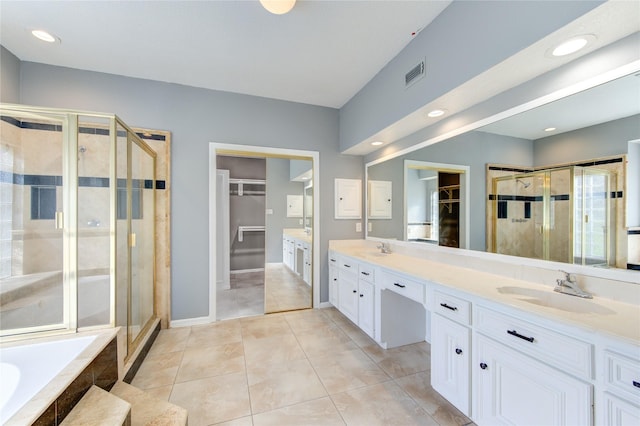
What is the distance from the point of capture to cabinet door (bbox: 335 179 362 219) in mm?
3611

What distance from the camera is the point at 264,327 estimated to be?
2.93 metres

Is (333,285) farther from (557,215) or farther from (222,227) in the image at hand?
(557,215)

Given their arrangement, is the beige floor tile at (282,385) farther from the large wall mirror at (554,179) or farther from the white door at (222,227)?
the white door at (222,227)

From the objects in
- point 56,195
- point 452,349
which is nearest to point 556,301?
point 452,349

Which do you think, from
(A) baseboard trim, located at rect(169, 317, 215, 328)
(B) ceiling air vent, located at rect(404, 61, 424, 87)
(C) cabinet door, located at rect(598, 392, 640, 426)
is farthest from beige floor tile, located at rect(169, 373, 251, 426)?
(B) ceiling air vent, located at rect(404, 61, 424, 87)

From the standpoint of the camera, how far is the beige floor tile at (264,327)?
2748 mm

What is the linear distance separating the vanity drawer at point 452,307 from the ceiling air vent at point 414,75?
174 cm

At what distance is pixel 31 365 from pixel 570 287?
3.28m

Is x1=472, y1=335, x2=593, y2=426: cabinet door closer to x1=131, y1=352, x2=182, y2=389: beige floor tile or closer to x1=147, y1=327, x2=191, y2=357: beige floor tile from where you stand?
x1=131, y1=352, x2=182, y2=389: beige floor tile

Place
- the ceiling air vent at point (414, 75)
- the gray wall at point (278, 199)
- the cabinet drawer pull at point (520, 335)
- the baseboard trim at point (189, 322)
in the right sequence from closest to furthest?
the cabinet drawer pull at point (520, 335), the ceiling air vent at point (414, 75), the baseboard trim at point (189, 322), the gray wall at point (278, 199)

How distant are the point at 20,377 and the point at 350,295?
2.61m

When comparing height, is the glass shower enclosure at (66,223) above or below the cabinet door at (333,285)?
above

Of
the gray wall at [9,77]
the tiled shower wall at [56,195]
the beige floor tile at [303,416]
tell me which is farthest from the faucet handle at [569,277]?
the gray wall at [9,77]

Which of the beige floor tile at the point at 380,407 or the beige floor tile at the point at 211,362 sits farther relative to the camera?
the beige floor tile at the point at 211,362
